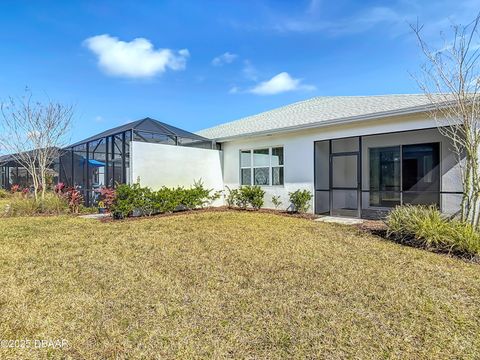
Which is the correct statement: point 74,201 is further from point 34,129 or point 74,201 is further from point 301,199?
point 301,199

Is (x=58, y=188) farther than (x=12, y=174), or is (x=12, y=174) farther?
(x=12, y=174)

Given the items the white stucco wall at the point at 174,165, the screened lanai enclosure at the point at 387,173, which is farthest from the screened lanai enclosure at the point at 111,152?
the screened lanai enclosure at the point at 387,173

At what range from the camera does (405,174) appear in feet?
35.8

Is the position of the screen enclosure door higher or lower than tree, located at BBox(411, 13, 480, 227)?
lower

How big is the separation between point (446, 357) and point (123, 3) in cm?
1187

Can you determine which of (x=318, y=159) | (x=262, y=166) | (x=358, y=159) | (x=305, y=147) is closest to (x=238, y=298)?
(x=358, y=159)

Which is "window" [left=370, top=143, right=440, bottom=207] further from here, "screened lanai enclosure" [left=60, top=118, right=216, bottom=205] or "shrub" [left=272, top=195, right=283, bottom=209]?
"screened lanai enclosure" [left=60, top=118, right=216, bottom=205]

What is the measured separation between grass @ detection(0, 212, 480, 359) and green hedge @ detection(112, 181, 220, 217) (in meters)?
3.21

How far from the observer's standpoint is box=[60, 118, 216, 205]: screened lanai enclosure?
1119 centimetres

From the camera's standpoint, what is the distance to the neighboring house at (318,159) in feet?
31.9

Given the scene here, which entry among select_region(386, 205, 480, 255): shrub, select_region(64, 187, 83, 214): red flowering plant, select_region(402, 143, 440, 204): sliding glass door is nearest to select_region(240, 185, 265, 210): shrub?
select_region(402, 143, 440, 204): sliding glass door

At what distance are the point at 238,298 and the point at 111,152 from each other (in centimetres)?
1025

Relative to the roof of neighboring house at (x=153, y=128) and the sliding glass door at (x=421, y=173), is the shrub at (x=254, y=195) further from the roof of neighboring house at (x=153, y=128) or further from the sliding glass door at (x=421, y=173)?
the sliding glass door at (x=421, y=173)

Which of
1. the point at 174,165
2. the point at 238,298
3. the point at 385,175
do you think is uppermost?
the point at 174,165
